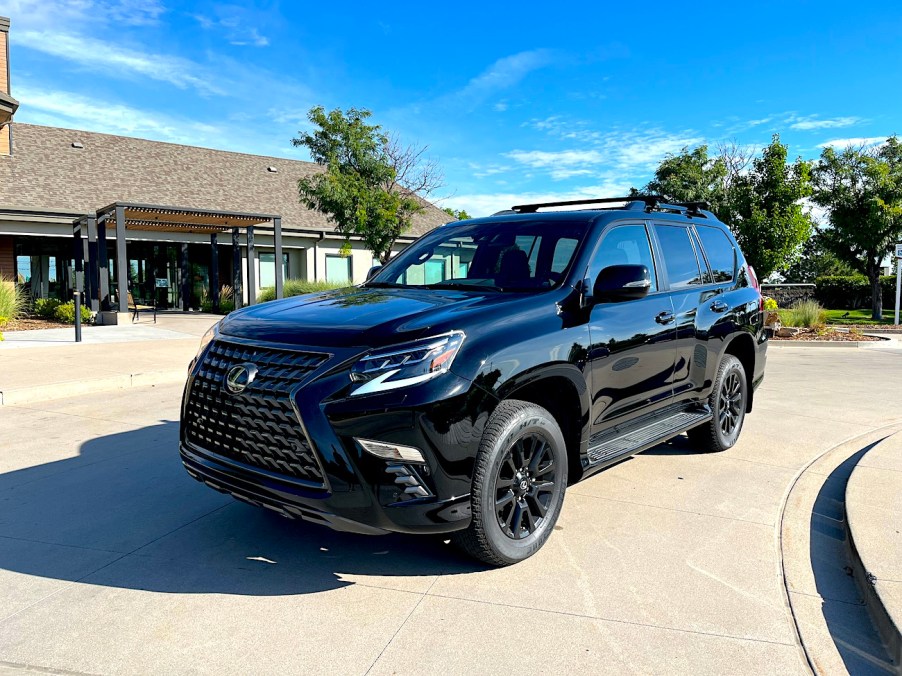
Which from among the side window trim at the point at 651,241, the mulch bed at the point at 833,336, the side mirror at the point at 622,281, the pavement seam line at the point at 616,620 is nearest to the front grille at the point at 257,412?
the pavement seam line at the point at 616,620

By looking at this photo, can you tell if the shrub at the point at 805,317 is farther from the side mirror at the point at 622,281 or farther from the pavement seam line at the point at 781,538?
the side mirror at the point at 622,281

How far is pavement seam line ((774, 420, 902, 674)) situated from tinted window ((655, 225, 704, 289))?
1686 millimetres

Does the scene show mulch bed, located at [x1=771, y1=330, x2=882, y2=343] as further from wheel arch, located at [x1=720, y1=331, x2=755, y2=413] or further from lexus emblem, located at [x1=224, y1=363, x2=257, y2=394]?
lexus emblem, located at [x1=224, y1=363, x2=257, y2=394]

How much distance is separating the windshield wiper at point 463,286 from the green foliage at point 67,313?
17.7m

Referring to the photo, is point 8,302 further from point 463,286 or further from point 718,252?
point 718,252

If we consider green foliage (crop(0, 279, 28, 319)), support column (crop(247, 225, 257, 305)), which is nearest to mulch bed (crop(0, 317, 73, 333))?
green foliage (crop(0, 279, 28, 319))

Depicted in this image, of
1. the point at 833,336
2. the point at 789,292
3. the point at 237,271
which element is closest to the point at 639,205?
the point at 833,336

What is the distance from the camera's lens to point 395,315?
3.51 m

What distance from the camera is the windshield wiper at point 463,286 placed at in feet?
14.0

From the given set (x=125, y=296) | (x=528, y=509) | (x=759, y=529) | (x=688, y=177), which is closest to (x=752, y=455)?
(x=759, y=529)

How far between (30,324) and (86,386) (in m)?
11.0

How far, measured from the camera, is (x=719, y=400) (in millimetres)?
5820

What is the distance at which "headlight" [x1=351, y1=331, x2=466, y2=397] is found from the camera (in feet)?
10.4

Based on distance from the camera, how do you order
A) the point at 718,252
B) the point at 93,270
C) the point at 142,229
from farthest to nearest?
the point at 142,229, the point at 93,270, the point at 718,252
